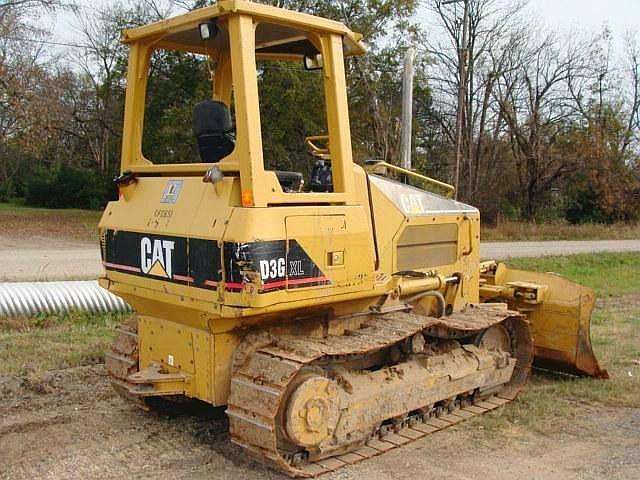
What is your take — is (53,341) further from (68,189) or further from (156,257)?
(68,189)

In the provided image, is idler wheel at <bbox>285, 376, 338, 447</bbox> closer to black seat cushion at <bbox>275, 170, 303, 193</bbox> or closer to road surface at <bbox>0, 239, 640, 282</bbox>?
black seat cushion at <bbox>275, 170, 303, 193</bbox>

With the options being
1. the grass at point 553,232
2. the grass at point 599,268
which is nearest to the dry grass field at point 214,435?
the grass at point 599,268

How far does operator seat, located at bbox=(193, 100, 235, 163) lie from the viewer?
5.00m

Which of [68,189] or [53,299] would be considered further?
[68,189]

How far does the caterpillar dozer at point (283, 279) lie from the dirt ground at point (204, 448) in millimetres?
212

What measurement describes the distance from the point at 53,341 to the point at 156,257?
11.9 feet

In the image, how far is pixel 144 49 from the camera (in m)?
5.40

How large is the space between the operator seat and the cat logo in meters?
0.64

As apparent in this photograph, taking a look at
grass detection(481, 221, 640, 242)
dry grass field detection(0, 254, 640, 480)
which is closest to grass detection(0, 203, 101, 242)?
grass detection(481, 221, 640, 242)

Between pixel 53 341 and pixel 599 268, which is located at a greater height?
pixel 53 341

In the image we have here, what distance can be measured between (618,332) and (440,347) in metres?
4.40

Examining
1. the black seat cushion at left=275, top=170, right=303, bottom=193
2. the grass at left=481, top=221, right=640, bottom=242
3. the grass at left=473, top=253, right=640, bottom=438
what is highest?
the black seat cushion at left=275, top=170, right=303, bottom=193

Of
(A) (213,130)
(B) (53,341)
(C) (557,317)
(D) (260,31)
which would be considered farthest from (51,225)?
(A) (213,130)

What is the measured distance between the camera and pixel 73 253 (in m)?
17.4
